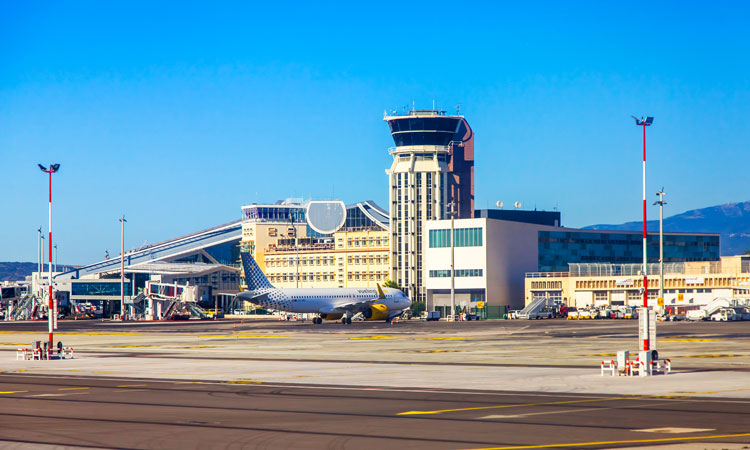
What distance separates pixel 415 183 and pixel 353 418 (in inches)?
6710

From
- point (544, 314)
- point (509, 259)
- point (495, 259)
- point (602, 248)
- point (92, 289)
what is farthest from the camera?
point (92, 289)

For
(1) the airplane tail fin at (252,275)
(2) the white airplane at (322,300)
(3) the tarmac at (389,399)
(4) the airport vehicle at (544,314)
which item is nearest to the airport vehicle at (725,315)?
(4) the airport vehicle at (544,314)

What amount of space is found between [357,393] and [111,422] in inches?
348

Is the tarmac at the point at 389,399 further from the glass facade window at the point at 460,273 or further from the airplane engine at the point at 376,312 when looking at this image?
the glass facade window at the point at 460,273

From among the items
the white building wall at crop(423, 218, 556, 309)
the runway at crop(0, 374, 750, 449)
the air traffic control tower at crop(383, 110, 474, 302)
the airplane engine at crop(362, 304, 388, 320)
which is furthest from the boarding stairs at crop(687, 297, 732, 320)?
the runway at crop(0, 374, 750, 449)

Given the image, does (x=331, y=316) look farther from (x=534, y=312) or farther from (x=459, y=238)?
(x=459, y=238)

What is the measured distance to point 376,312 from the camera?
121 meters

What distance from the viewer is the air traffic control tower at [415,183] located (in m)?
191

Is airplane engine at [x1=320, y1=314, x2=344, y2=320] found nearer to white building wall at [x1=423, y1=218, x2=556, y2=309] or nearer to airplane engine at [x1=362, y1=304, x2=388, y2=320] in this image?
airplane engine at [x1=362, y1=304, x2=388, y2=320]

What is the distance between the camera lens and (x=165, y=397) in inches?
1153

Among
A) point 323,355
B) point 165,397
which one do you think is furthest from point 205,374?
point 323,355

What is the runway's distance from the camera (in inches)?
787

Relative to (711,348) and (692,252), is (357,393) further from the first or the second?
(692,252)

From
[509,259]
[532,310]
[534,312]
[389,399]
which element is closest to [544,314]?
[534,312]
